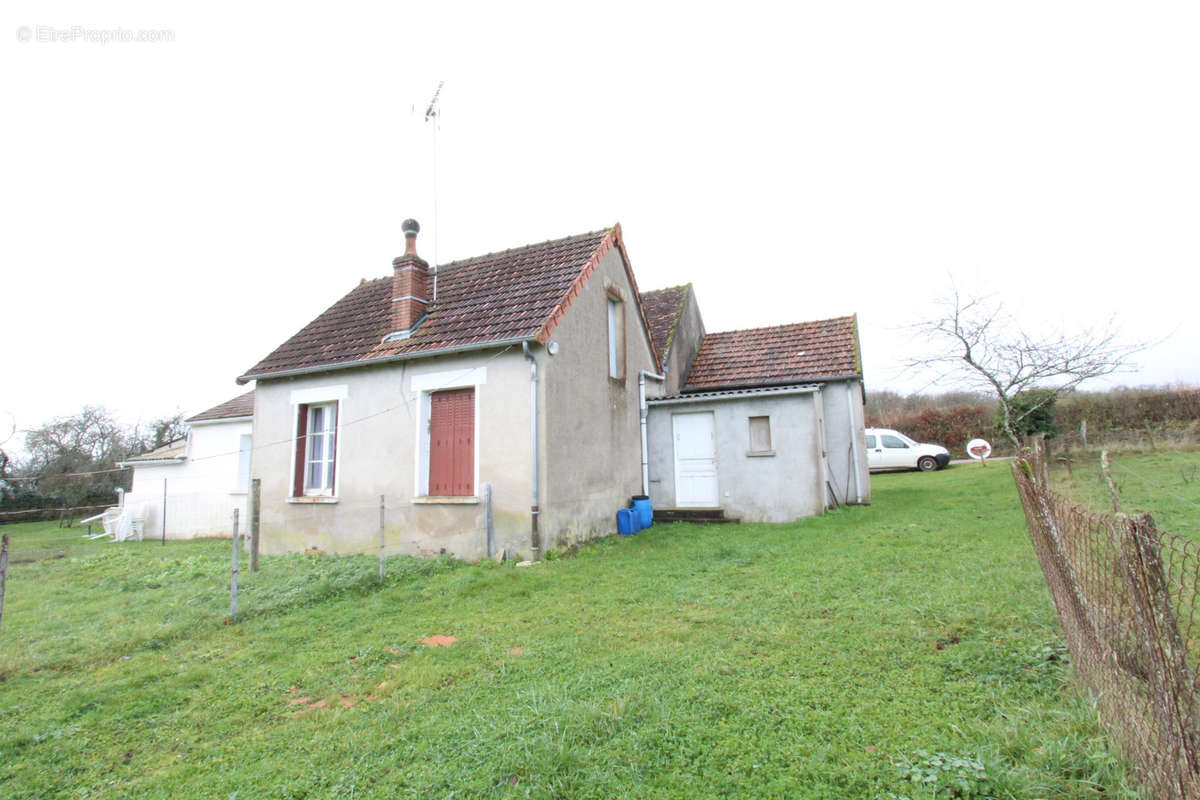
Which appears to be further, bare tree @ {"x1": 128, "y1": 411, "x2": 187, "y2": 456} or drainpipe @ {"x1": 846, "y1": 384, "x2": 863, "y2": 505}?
bare tree @ {"x1": 128, "y1": 411, "x2": 187, "y2": 456}

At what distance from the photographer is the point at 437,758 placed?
319cm

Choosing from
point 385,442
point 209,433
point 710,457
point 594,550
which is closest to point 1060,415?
point 710,457

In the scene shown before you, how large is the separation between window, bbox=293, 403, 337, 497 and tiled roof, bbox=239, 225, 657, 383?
3.05ft

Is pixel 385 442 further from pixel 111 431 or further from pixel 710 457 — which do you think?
pixel 111 431

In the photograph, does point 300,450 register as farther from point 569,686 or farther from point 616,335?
point 569,686

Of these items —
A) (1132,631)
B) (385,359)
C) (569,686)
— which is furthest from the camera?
(385,359)

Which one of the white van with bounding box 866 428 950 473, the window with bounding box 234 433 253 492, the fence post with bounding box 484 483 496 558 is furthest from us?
the white van with bounding box 866 428 950 473

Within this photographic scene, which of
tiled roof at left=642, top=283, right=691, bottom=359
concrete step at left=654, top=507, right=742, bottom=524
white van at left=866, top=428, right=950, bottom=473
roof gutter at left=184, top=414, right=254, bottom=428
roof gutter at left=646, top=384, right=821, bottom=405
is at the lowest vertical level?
concrete step at left=654, top=507, right=742, bottom=524

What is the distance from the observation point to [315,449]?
11.4 metres

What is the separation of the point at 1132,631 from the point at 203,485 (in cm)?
2072

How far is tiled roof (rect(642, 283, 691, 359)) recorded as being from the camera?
47.7 ft

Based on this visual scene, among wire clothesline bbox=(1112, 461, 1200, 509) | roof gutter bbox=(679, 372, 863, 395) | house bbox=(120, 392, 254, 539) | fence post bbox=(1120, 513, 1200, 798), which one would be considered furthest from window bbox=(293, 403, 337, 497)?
wire clothesline bbox=(1112, 461, 1200, 509)

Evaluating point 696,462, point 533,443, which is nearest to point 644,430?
point 696,462

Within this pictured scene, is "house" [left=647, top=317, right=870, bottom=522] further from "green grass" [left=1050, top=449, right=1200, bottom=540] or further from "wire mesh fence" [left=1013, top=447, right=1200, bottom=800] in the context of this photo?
"wire mesh fence" [left=1013, top=447, right=1200, bottom=800]
